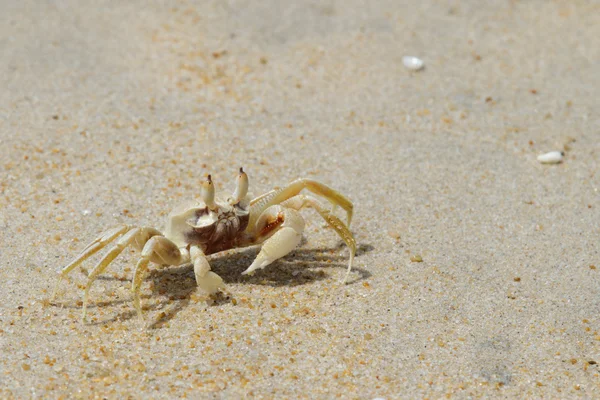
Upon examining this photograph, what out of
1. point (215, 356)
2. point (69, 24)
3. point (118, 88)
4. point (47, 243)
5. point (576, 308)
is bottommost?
point (576, 308)

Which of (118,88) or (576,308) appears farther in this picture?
(118,88)

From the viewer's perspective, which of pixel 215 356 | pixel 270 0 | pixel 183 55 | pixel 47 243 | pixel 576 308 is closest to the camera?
pixel 215 356

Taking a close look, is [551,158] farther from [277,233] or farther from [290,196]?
[277,233]

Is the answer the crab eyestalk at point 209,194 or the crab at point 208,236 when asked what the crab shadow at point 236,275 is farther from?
the crab eyestalk at point 209,194

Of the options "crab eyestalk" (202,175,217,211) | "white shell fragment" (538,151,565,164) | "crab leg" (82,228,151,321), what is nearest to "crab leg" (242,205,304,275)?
"crab eyestalk" (202,175,217,211)

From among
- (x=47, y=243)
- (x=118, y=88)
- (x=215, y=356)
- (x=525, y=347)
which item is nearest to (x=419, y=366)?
(x=525, y=347)

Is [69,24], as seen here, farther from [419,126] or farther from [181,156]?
[419,126]

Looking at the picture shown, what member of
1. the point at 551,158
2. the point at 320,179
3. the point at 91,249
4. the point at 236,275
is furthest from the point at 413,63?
the point at 91,249
